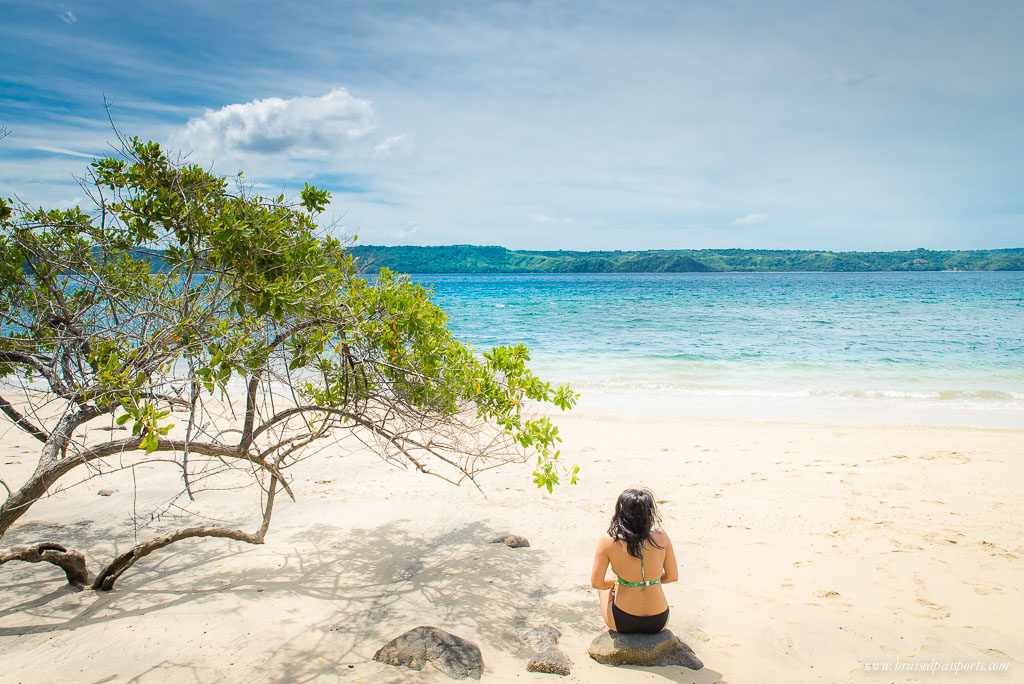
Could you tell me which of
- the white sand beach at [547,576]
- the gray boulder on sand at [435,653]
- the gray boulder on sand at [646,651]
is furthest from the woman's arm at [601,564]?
the gray boulder on sand at [435,653]

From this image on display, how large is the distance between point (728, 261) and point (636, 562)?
16231cm

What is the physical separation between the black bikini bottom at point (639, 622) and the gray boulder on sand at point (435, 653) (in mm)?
994

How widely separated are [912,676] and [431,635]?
3.18 metres

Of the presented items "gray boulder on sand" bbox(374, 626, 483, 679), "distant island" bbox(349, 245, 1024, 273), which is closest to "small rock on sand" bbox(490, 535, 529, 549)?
"gray boulder on sand" bbox(374, 626, 483, 679)

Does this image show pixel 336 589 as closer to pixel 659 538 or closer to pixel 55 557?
pixel 55 557

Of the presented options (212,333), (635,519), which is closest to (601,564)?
(635,519)

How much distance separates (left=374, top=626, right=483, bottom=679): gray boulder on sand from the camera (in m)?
3.79

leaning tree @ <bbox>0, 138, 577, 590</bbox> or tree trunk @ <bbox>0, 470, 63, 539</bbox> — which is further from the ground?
leaning tree @ <bbox>0, 138, 577, 590</bbox>

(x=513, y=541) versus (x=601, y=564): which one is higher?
(x=601, y=564)

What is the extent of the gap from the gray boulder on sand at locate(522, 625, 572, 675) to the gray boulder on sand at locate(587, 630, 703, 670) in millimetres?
243

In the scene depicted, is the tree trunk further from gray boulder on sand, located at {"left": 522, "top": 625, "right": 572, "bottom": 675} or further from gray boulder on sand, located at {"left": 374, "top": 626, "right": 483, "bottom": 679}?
gray boulder on sand, located at {"left": 522, "top": 625, "right": 572, "bottom": 675}

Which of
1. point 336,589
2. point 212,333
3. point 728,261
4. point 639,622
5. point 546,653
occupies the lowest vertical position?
point 336,589

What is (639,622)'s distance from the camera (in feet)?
12.9

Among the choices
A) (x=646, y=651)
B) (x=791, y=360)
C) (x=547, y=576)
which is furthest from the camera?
(x=791, y=360)
